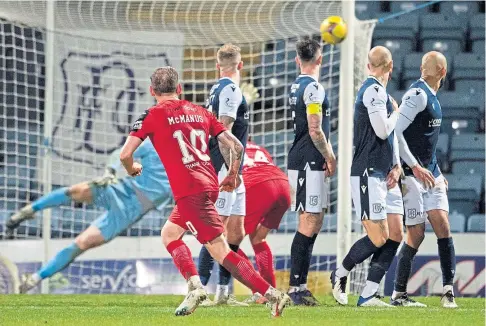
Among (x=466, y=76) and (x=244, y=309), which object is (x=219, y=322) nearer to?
(x=244, y=309)

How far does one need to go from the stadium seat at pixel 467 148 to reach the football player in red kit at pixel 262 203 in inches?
238

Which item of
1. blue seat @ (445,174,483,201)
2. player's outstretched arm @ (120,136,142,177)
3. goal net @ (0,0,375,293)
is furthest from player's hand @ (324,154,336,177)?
blue seat @ (445,174,483,201)

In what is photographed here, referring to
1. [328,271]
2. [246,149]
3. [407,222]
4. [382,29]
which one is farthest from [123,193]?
[382,29]

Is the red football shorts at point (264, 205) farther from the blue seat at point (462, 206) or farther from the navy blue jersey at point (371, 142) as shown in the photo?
the blue seat at point (462, 206)

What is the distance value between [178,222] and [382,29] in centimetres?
970

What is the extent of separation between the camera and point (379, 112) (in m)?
8.67

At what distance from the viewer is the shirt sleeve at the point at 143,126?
→ 7652 mm

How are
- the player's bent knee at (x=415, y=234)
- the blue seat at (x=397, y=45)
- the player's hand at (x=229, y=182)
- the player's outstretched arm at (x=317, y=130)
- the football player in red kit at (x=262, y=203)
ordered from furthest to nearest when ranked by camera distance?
the blue seat at (x=397, y=45)
the football player in red kit at (x=262, y=203)
the player's bent knee at (x=415, y=234)
the player's outstretched arm at (x=317, y=130)
the player's hand at (x=229, y=182)

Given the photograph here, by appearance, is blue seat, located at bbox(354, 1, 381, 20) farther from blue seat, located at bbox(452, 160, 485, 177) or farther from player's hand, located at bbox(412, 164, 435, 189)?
player's hand, located at bbox(412, 164, 435, 189)

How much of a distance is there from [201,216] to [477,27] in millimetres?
10370

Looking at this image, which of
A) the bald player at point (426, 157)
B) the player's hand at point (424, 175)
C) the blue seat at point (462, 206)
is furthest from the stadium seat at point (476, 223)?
the player's hand at point (424, 175)

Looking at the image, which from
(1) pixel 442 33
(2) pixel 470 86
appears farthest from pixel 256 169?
(1) pixel 442 33

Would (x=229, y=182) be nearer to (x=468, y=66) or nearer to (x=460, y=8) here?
(x=468, y=66)

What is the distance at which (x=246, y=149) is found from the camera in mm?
9953
